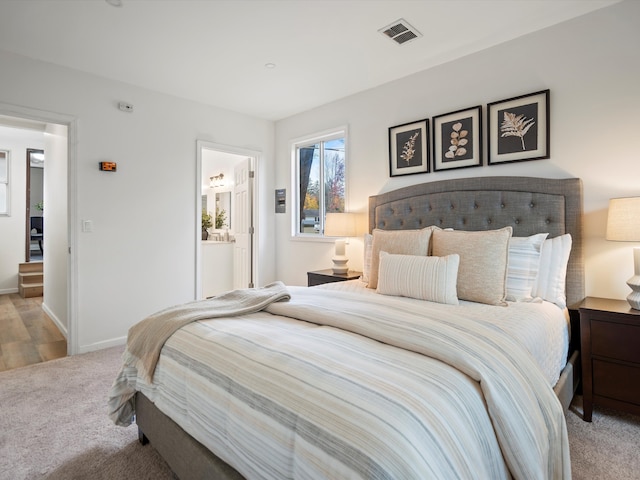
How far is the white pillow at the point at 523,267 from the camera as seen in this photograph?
225 centimetres

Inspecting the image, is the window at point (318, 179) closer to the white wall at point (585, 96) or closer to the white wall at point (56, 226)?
the white wall at point (585, 96)

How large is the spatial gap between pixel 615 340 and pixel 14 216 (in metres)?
8.12

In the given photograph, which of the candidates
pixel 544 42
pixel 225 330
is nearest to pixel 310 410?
pixel 225 330

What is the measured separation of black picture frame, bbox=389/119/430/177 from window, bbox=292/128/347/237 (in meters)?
0.67

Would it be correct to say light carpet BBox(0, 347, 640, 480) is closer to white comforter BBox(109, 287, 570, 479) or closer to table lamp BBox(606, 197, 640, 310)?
white comforter BBox(109, 287, 570, 479)

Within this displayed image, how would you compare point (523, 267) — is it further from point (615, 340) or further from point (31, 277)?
point (31, 277)

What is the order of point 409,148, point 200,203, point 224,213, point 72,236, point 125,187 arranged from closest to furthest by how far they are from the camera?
point 72,236, point 409,148, point 125,187, point 200,203, point 224,213

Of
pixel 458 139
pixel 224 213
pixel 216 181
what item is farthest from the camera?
pixel 216 181

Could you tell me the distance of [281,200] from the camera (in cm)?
464

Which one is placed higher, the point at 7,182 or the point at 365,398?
the point at 7,182


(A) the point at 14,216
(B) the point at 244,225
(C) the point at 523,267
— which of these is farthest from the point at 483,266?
(A) the point at 14,216

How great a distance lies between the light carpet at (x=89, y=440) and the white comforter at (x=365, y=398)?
0.48 metres

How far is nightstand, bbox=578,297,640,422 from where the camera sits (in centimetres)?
192

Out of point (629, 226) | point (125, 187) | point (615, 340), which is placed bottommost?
point (615, 340)
